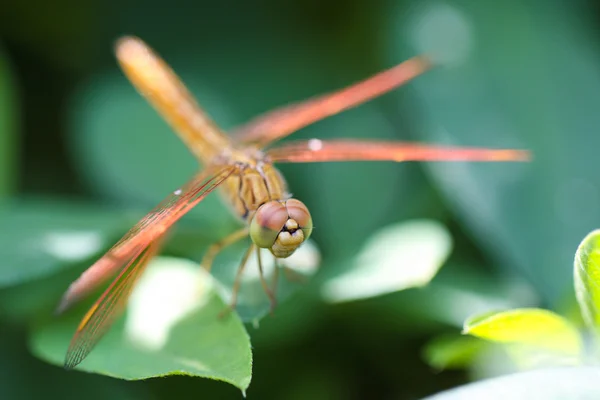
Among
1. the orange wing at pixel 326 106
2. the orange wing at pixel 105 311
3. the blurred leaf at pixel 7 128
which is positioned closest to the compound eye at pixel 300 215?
the orange wing at pixel 105 311

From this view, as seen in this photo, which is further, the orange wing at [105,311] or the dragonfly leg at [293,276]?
the dragonfly leg at [293,276]

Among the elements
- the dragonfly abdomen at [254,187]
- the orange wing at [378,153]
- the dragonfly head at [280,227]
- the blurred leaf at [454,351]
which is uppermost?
the orange wing at [378,153]

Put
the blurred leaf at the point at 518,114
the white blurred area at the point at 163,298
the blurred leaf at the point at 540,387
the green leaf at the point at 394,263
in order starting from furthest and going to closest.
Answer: the blurred leaf at the point at 518,114
the green leaf at the point at 394,263
the white blurred area at the point at 163,298
the blurred leaf at the point at 540,387

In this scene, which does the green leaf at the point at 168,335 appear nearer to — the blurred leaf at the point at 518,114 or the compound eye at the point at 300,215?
the compound eye at the point at 300,215

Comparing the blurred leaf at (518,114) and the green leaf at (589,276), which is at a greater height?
the blurred leaf at (518,114)

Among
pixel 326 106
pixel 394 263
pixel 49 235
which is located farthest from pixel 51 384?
pixel 326 106

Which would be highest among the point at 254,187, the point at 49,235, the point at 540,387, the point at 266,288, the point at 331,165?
the point at 331,165

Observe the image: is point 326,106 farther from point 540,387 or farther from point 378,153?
point 540,387
